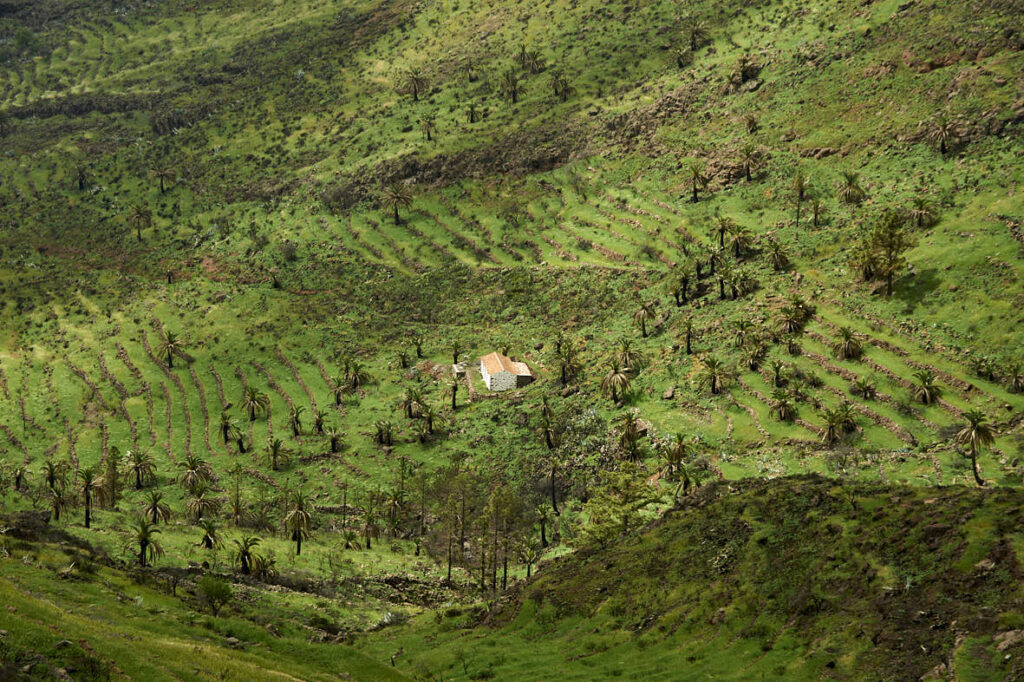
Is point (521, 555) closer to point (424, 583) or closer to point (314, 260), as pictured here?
point (424, 583)

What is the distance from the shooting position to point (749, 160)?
523 feet

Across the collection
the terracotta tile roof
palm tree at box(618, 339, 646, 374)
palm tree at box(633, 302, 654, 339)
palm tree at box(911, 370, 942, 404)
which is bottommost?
the terracotta tile roof

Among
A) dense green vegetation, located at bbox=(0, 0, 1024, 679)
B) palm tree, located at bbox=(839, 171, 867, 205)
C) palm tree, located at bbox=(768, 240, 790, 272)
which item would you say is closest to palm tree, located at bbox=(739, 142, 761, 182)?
dense green vegetation, located at bbox=(0, 0, 1024, 679)

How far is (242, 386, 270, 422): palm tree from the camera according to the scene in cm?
13875

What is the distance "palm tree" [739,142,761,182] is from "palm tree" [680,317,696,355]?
48.6m

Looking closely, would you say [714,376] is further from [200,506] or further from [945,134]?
[200,506]

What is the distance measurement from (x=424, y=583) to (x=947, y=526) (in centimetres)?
5588

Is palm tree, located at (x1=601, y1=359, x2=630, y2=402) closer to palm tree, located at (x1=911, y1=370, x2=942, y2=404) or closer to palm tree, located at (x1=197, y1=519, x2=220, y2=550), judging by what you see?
palm tree, located at (x1=911, y1=370, x2=942, y2=404)

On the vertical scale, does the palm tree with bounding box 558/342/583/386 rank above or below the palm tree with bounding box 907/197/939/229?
below

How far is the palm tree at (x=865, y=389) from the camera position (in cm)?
9819

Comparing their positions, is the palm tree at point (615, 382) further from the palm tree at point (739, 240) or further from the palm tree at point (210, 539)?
the palm tree at point (210, 539)

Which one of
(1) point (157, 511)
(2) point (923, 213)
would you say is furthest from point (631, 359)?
(1) point (157, 511)

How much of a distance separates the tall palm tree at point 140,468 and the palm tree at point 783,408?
302ft

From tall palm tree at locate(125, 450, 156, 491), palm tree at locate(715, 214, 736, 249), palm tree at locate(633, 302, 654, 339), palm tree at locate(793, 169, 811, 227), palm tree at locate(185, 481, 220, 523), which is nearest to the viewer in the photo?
palm tree at locate(185, 481, 220, 523)
